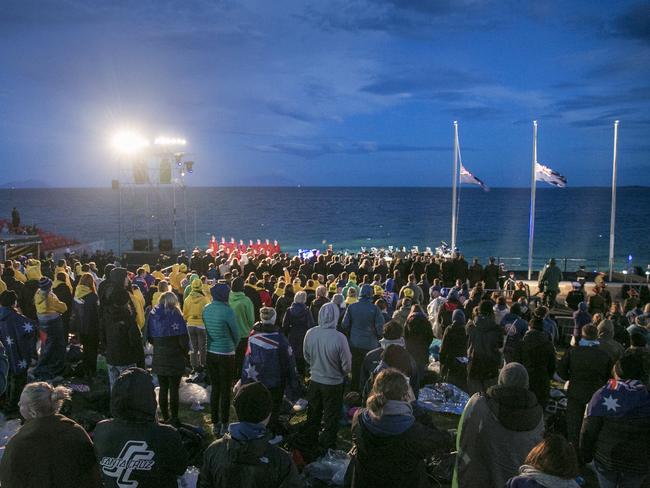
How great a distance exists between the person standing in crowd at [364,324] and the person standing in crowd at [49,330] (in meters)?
4.30

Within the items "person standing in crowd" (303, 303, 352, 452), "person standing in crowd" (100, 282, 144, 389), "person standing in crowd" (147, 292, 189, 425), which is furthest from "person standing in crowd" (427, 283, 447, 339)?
"person standing in crowd" (100, 282, 144, 389)

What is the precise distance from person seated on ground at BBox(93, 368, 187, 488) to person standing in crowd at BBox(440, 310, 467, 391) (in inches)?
211

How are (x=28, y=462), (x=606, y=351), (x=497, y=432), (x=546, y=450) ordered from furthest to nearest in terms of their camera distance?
(x=606, y=351) → (x=497, y=432) → (x=28, y=462) → (x=546, y=450)

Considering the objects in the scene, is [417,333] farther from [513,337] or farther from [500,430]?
[500,430]

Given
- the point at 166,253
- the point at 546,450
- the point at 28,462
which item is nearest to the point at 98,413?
the point at 28,462

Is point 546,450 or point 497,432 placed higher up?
point 546,450

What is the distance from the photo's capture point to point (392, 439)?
3195 mm

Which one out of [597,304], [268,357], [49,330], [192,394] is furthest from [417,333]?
[49,330]

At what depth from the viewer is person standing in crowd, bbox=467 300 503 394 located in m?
6.45

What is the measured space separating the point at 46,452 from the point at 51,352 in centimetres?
578

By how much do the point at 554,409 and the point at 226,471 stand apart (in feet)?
17.9

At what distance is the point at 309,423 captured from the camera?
6129 millimetres

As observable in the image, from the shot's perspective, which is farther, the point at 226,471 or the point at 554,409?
the point at 554,409

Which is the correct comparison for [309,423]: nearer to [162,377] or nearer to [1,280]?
[162,377]
